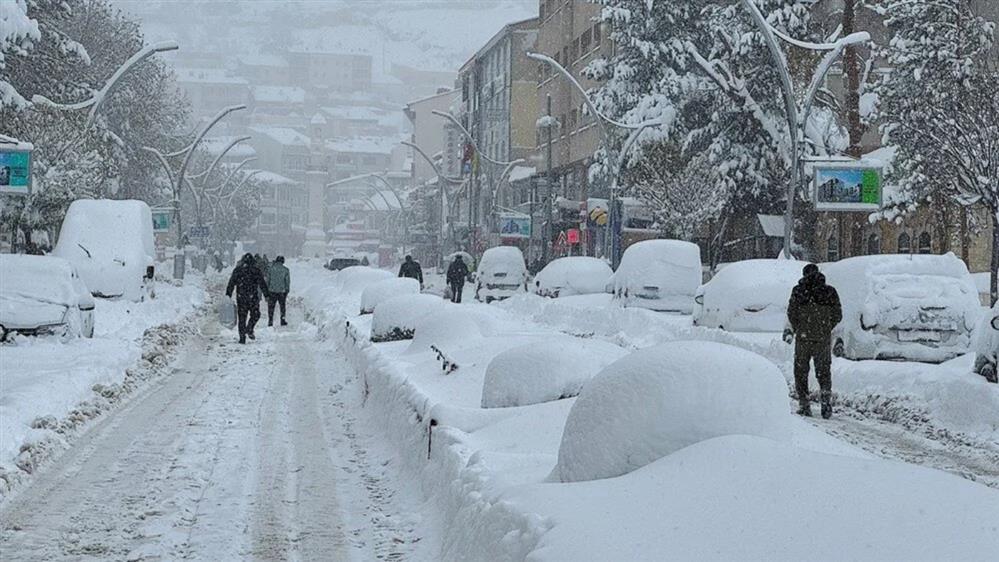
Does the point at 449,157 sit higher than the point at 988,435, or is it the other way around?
the point at 449,157

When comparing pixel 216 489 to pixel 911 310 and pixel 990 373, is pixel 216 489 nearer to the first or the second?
pixel 990 373

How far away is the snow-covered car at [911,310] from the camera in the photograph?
17484mm

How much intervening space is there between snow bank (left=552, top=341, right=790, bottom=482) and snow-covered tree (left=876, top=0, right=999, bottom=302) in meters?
25.3

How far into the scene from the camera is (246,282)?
80.7ft

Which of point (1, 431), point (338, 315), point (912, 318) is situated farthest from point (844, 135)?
point (1, 431)

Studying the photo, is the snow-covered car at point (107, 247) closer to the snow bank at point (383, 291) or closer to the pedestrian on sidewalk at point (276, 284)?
the pedestrian on sidewalk at point (276, 284)

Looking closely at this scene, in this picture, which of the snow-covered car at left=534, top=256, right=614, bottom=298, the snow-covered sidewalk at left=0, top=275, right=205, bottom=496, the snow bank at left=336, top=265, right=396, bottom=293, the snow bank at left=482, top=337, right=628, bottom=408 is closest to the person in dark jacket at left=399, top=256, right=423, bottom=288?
the snow bank at left=336, top=265, right=396, bottom=293

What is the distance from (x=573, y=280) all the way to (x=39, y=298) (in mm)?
19001

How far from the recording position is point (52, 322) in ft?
66.5

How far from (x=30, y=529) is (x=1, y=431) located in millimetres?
2870

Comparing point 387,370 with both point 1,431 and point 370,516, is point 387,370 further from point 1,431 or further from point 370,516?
point 370,516

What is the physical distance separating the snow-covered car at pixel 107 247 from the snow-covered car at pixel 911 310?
Answer: 1697 centimetres

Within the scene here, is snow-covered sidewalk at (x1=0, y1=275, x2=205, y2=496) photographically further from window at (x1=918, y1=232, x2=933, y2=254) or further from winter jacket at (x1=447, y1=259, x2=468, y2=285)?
window at (x1=918, y1=232, x2=933, y2=254)

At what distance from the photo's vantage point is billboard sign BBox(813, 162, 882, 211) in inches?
1068
